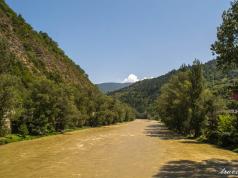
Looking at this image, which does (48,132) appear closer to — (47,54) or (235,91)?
(235,91)

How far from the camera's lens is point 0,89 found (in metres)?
53.4

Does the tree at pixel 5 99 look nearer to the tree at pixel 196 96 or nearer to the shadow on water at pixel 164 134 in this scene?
the shadow on water at pixel 164 134

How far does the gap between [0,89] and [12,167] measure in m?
25.1

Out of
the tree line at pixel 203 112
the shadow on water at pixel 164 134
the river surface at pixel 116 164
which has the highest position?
the tree line at pixel 203 112

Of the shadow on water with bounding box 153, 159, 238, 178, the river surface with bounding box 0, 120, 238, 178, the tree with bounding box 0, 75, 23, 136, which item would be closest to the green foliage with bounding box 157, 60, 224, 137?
the river surface with bounding box 0, 120, 238, 178

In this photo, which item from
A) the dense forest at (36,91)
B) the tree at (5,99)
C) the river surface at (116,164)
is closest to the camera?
the river surface at (116,164)

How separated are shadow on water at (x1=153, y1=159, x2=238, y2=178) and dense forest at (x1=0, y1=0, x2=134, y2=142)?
32.1 metres

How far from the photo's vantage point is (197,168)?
30.0m

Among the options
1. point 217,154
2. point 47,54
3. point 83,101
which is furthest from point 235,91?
point 47,54

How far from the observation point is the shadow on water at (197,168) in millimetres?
26453

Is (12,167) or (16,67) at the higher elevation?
(16,67)

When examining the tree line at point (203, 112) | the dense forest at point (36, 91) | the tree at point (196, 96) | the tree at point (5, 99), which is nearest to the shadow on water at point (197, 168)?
the tree line at point (203, 112)

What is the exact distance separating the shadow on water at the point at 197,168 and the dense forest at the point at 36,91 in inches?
1263

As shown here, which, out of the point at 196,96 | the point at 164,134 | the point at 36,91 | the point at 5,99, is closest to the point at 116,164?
the point at 5,99
